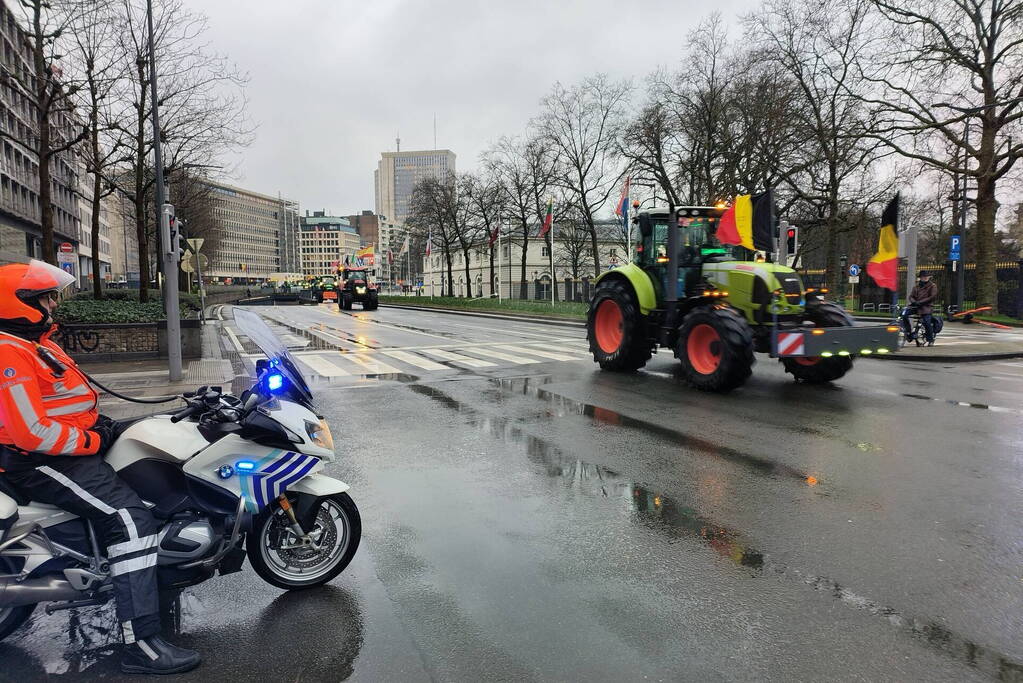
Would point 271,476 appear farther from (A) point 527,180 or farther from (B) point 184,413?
(A) point 527,180

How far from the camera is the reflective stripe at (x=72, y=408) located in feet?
9.64

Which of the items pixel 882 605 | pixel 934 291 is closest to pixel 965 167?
pixel 934 291

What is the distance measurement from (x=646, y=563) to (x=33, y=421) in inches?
131

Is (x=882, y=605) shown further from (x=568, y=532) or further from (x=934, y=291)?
(x=934, y=291)

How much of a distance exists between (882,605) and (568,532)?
192cm

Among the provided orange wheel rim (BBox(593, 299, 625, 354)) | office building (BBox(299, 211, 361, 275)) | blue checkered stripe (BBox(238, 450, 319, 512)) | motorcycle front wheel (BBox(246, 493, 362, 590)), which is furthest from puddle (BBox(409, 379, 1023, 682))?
office building (BBox(299, 211, 361, 275))

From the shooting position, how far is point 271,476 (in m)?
3.39

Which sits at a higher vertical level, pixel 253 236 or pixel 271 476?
pixel 253 236

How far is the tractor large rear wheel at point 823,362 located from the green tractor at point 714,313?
0.6 inches

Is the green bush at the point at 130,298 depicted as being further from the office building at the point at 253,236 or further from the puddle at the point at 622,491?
the office building at the point at 253,236

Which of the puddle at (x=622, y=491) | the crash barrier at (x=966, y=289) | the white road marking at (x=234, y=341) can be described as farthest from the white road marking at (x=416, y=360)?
the crash barrier at (x=966, y=289)

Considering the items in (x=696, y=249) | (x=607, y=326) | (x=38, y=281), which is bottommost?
(x=607, y=326)

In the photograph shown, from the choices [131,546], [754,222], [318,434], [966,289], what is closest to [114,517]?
[131,546]

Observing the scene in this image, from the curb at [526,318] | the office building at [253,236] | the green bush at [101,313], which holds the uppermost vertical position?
the office building at [253,236]
